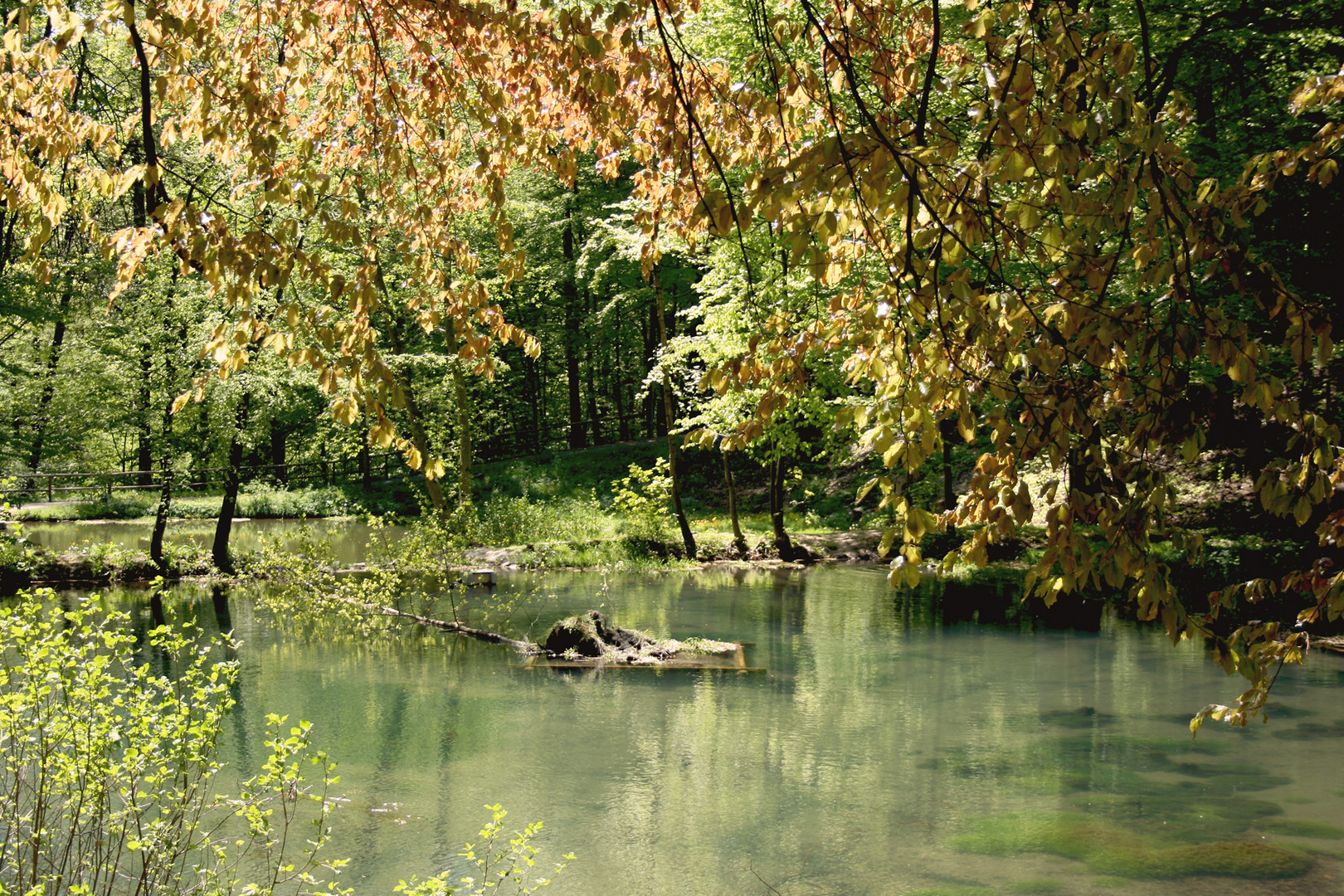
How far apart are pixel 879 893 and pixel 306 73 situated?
509cm

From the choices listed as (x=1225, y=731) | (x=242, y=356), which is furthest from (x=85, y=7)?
(x=1225, y=731)

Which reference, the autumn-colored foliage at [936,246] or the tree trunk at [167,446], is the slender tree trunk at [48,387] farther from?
the autumn-colored foliage at [936,246]

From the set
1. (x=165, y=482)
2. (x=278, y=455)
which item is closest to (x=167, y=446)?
(x=165, y=482)

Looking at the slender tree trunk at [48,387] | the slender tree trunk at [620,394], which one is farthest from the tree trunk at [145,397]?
the slender tree trunk at [620,394]

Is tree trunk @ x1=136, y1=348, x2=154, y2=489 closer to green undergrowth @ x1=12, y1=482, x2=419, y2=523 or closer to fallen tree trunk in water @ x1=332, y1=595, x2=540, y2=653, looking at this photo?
fallen tree trunk in water @ x1=332, y1=595, x2=540, y2=653

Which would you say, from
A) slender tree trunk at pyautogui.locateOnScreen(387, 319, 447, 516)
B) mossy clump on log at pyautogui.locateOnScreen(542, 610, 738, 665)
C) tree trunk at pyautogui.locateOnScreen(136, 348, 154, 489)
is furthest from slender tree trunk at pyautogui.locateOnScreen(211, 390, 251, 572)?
mossy clump on log at pyautogui.locateOnScreen(542, 610, 738, 665)

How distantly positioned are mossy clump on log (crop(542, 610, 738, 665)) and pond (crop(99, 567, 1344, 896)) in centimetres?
40

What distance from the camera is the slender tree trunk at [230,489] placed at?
1691 centimetres

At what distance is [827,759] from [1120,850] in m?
2.24

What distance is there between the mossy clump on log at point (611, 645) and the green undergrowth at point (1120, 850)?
4949 mm

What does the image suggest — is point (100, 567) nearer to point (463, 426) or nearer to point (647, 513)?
point (463, 426)

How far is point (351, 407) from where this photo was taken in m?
2.45

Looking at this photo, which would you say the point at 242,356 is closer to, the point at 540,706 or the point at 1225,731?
the point at 540,706

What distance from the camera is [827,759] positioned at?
8.01 m
